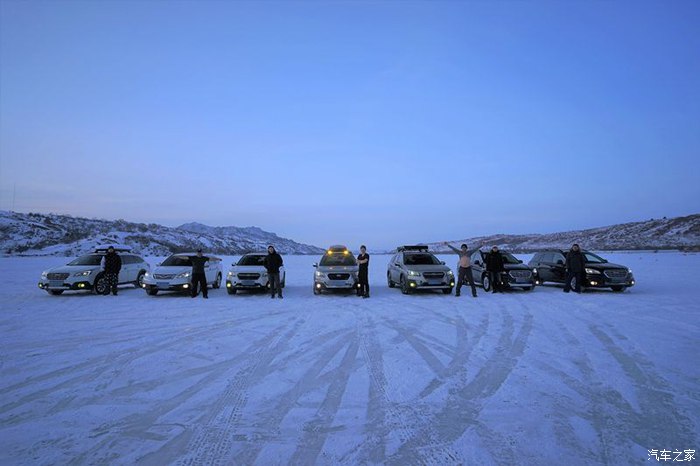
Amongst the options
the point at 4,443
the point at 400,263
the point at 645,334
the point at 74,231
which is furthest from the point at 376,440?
the point at 74,231

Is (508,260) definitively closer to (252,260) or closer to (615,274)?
(615,274)

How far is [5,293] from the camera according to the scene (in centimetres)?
1484

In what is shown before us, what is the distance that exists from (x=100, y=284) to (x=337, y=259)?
29.0 ft

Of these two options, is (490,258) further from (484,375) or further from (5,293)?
(5,293)

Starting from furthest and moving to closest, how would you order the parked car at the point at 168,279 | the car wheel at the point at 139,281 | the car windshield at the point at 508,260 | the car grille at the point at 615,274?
the car wheel at the point at 139,281
the car windshield at the point at 508,260
the car grille at the point at 615,274
the parked car at the point at 168,279

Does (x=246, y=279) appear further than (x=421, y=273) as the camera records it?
Yes

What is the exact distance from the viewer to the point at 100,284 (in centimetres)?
1492

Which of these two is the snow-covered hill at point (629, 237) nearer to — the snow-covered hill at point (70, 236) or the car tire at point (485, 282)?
the snow-covered hill at point (70, 236)

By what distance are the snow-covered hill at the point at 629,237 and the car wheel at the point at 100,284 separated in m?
72.0

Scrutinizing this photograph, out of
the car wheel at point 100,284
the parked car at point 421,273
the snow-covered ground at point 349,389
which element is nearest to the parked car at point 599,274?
the snow-covered ground at point 349,389

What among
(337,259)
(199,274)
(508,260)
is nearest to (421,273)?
(337,259)

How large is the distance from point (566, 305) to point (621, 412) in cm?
831

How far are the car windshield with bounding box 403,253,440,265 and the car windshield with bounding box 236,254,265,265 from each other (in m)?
5.77

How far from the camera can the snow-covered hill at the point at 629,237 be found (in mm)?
89062
